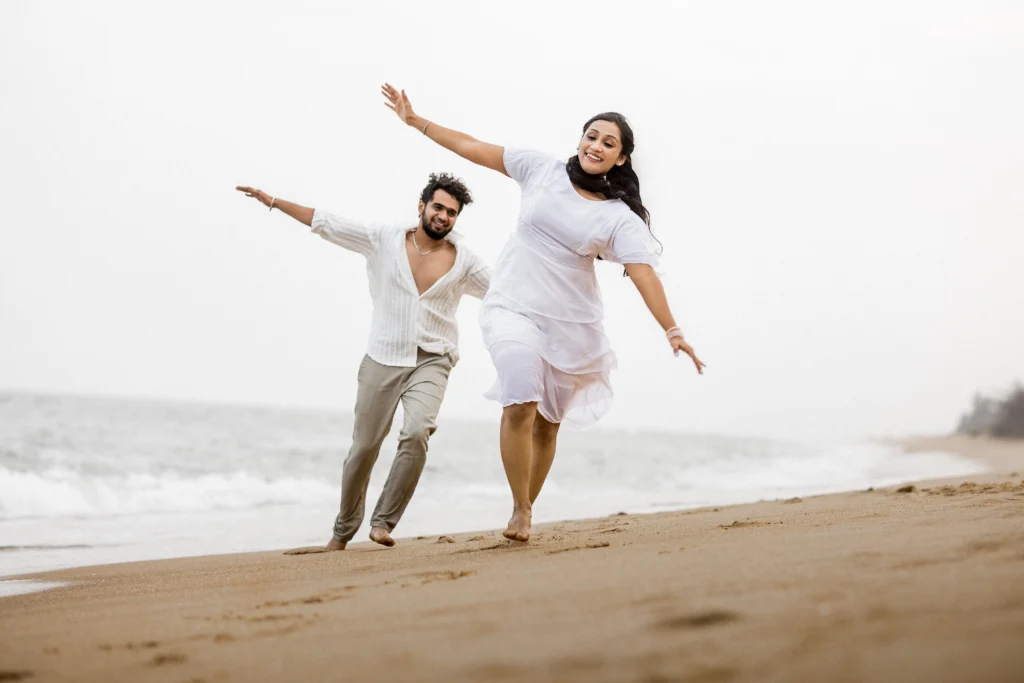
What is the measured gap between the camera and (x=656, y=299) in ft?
14.0

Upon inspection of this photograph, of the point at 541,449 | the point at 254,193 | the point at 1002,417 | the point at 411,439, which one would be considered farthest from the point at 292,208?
the point at 1002,417

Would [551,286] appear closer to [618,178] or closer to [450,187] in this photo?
[618,178]

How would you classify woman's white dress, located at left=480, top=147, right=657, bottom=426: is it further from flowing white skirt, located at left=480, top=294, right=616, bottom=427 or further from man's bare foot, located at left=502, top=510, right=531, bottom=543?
man's bare foot, located at left=502, top=510, right=531, bottom=543

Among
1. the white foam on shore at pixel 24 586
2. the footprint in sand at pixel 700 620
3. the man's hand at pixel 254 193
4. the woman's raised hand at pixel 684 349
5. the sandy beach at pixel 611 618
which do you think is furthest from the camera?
the man's hand at pixel 254 193

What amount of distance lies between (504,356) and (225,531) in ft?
14.0

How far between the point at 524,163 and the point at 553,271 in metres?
0.52

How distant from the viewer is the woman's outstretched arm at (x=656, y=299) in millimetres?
4059

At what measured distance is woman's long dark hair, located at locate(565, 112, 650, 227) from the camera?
14.9ft

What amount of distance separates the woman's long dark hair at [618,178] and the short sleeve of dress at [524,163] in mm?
117

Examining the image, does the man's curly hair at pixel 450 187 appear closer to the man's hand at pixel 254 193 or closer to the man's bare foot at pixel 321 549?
the man's hand at pixel 254 193

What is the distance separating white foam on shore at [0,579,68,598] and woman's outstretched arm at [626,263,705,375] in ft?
9.10

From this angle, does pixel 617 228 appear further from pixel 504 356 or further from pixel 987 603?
pixel 987 603

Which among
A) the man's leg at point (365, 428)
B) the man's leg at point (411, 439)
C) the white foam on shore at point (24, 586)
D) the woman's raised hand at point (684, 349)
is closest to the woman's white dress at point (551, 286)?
the woman's raised hand at point (684, 349)

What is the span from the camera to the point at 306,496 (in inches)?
516
